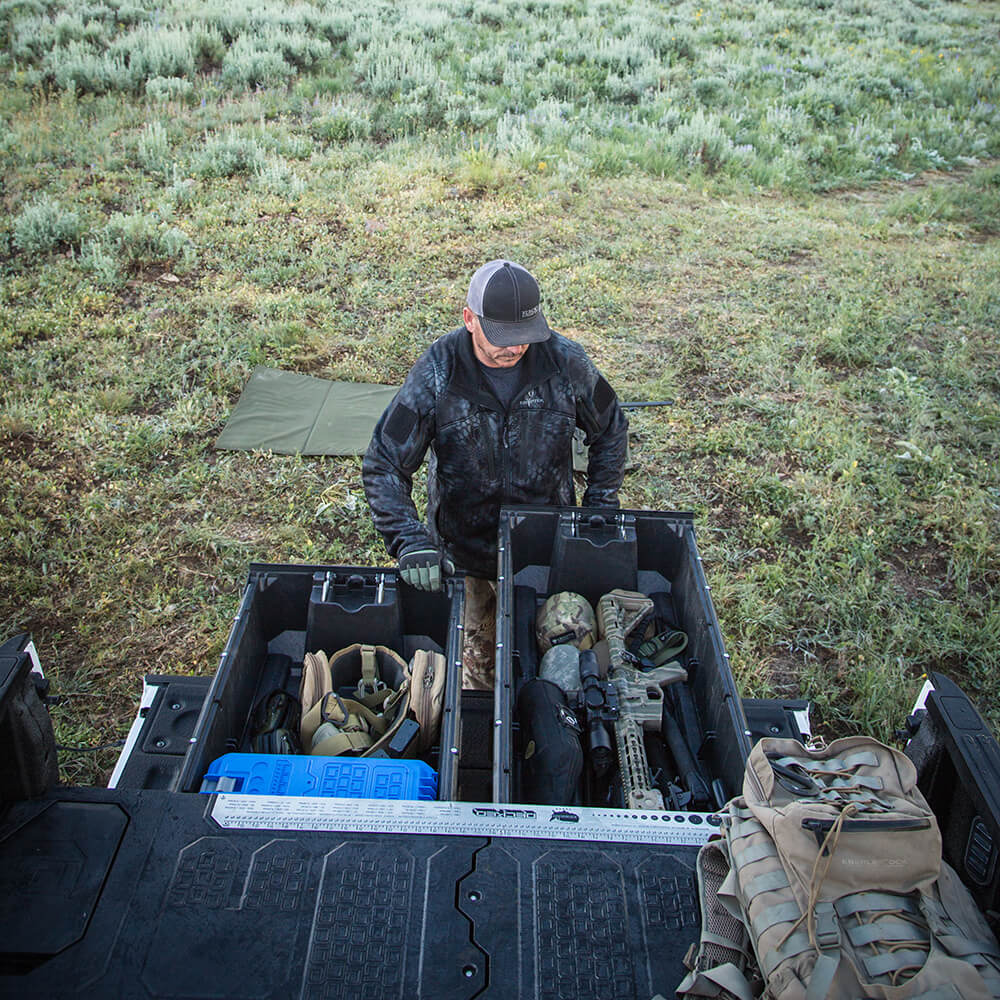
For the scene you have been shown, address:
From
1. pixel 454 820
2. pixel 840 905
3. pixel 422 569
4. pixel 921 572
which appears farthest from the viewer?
pixel 921 572

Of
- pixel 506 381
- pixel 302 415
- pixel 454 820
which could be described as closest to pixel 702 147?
pixel 302 415

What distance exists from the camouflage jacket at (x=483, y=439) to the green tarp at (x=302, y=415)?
9.82 ft

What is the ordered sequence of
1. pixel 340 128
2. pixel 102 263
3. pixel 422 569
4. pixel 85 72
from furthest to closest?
pixel 85 72 → pixel 340 128 → pixel 102 263 → pixel 422 569

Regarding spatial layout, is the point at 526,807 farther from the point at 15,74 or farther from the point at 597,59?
the point at 597,59

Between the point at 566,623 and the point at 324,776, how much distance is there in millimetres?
1269

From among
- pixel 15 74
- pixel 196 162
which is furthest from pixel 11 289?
pixel 15 74

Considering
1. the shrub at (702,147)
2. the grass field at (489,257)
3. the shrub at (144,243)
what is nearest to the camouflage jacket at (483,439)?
the grass field at (489,257)

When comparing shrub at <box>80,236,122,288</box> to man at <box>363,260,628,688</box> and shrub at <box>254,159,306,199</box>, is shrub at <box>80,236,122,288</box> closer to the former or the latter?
shrub at <box>254,159,306,199</box>

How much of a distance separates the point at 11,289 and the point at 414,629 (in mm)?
7345

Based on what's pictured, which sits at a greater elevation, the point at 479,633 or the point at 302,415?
the point at 479,633

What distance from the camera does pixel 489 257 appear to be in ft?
32.3

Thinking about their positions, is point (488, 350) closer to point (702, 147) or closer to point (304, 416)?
point (304, 416)

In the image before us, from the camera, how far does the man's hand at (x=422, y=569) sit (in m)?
3.22

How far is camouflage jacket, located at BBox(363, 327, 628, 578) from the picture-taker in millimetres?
3695
